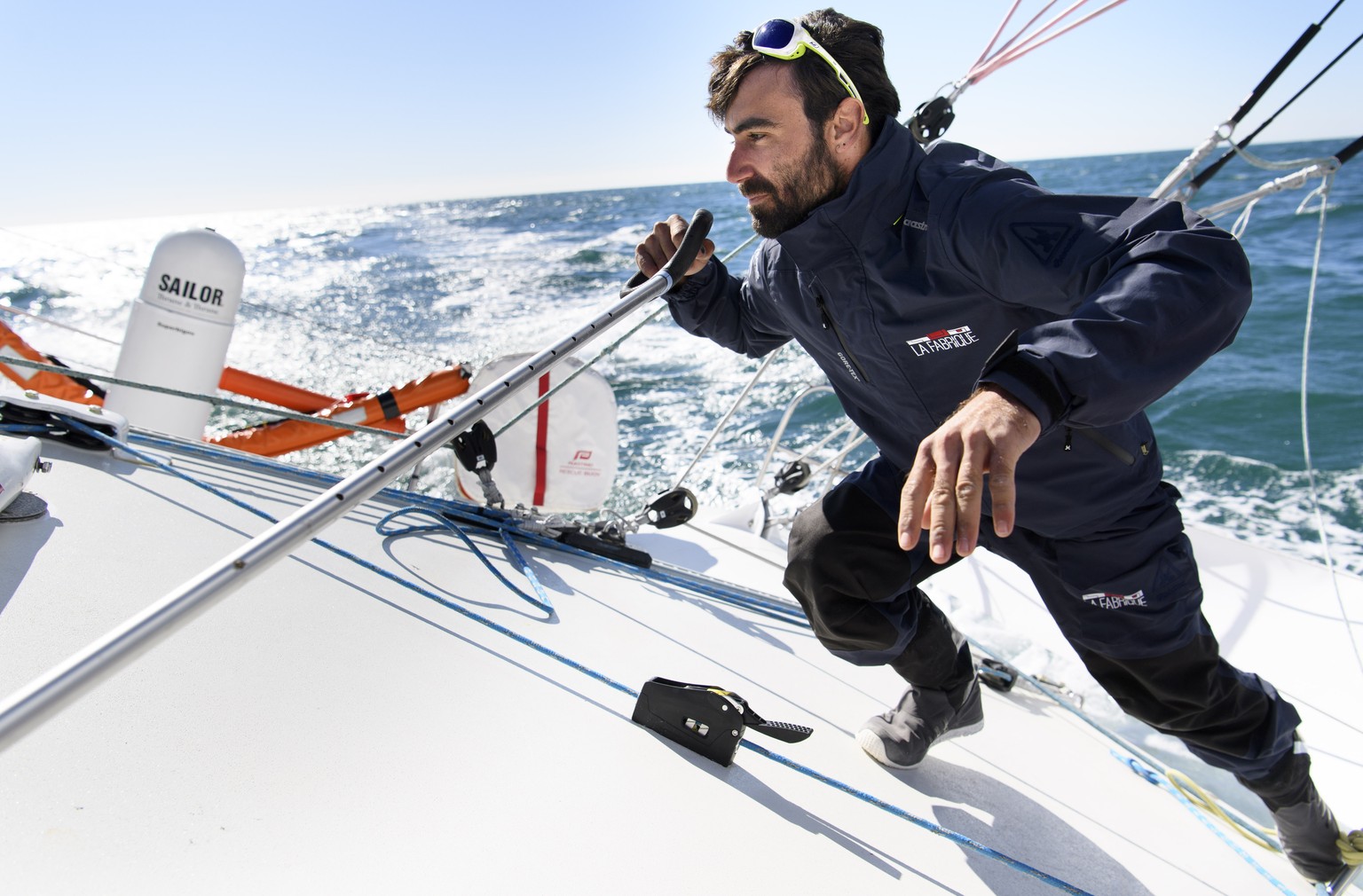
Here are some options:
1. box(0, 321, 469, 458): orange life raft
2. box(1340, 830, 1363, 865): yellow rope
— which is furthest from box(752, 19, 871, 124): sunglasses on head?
box(0, 321, 469, 458): orange life raft

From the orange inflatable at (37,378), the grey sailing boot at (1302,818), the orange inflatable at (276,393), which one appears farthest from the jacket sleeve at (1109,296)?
the orange inflatable at (37,378)

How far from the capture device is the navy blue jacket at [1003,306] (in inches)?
34.8

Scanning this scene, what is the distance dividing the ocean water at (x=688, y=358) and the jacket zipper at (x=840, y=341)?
0.51 metres

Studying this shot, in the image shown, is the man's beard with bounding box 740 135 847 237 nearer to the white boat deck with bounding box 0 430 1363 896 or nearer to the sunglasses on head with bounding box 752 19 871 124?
the sunglasses on head with bounding box 752 19 871 124

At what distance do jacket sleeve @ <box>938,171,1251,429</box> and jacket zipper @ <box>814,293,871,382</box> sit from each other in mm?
361

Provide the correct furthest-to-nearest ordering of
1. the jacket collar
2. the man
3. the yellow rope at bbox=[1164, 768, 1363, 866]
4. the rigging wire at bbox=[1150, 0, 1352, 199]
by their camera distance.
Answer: the rigging wire at bbox=[1150, 0, 1352, 199] < the yellow rope at bbox=[1164, 768, 1363, 866] < the jacket collar < the man

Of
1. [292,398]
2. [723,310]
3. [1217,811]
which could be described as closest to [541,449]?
[292,398]

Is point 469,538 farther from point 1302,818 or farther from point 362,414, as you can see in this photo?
point 1302,818

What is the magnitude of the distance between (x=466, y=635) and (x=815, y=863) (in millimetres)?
726

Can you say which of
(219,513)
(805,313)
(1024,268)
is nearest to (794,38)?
(805,313)

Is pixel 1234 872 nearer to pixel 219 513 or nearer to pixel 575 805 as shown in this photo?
pixel 575 805

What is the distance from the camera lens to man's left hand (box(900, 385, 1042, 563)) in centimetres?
76

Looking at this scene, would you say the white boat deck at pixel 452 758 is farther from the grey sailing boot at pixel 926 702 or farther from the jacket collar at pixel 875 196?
the jacket collar at pixel 875 196

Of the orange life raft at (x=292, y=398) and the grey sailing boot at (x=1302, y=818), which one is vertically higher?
the grey sailing boot at (x=1302, y=818)
